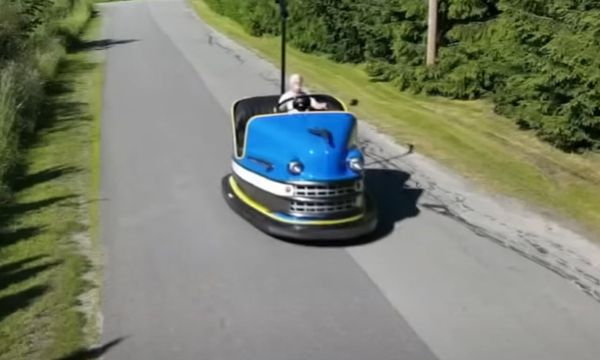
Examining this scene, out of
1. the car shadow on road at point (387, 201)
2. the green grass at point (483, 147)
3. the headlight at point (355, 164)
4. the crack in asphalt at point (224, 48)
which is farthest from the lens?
the crack in asphalt at point (224, 48)

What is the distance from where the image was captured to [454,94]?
18.8m

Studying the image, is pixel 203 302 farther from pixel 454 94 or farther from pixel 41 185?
pixel 454 94

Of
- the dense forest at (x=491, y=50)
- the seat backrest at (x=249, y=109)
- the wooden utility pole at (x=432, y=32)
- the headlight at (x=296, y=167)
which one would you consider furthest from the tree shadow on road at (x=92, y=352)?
the wooden utility pole at (x=432, y=32)

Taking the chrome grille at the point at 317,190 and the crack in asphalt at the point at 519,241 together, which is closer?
the crack in asphalt at the point at 519,241

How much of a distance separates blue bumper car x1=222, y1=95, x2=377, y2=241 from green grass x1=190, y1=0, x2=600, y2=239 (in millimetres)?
2853

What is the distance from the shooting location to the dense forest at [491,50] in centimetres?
1284

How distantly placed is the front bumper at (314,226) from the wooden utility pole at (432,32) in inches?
393

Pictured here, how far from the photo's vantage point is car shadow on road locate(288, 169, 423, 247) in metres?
9.15

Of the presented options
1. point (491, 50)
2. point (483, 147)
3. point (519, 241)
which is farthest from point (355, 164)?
point (491, 50)

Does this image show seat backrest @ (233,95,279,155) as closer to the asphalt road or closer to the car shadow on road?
the asphalt road

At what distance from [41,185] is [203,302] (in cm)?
477

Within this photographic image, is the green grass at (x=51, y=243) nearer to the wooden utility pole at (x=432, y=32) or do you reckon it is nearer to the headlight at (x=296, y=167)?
the headlight at (x=296, y=167)

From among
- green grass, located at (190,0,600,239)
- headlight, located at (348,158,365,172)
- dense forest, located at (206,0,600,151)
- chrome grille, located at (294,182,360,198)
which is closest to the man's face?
headlight, located at (348,158,365,172)

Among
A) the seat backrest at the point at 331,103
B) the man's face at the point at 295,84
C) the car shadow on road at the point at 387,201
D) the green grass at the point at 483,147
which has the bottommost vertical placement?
the green grass at the point at 483,147
